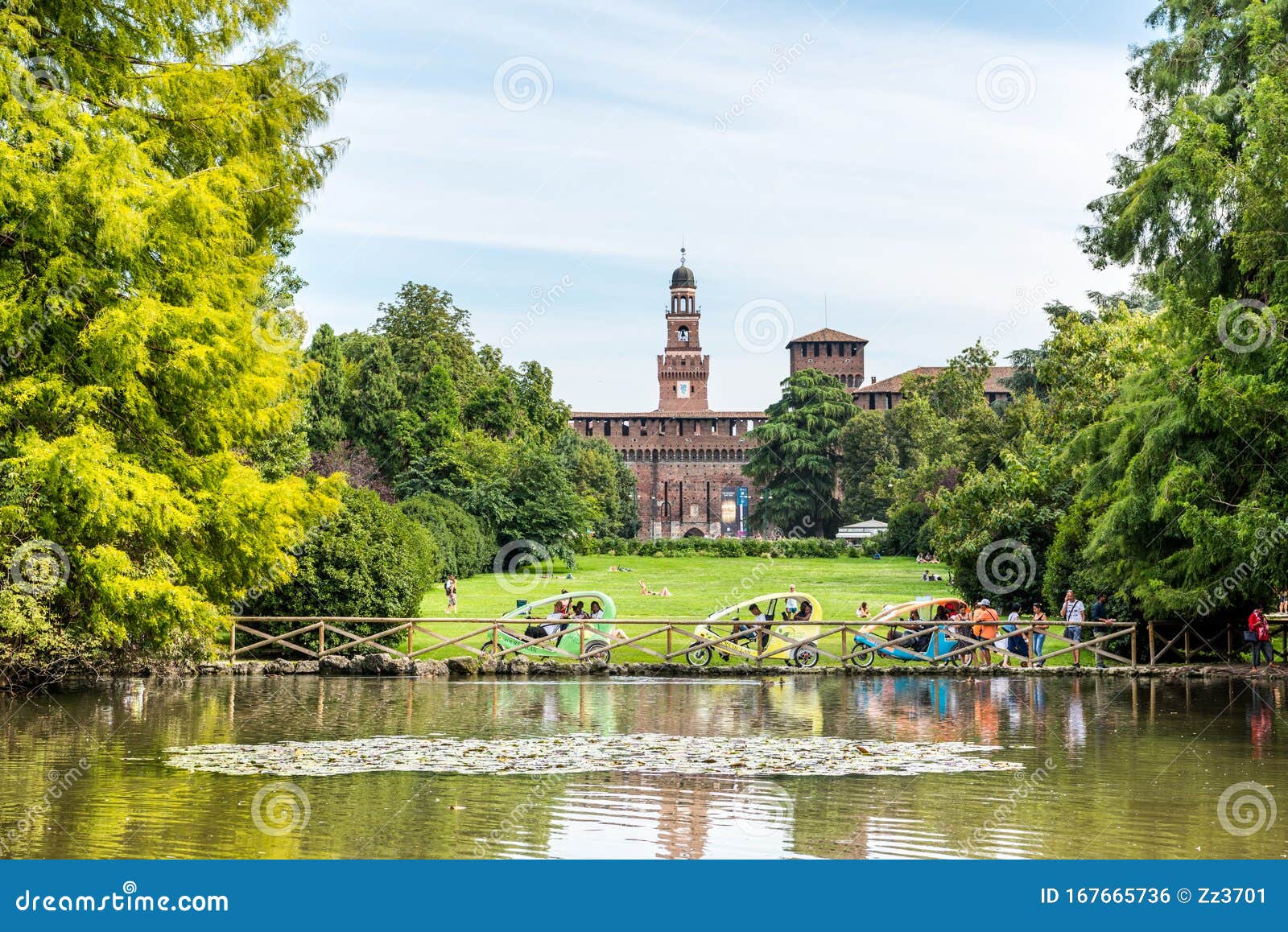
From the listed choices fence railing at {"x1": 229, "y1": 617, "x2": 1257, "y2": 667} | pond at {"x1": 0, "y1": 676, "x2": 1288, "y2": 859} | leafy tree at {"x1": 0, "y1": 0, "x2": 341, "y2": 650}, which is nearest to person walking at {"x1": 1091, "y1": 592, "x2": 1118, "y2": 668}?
fence railing at {"x1": 229, "y1": 617, "x2": 1257, "y2": 667}

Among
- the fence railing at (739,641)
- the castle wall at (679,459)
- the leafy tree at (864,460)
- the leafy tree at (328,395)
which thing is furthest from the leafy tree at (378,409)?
the castle wall at (679,459)

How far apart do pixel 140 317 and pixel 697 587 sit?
34.1 metres

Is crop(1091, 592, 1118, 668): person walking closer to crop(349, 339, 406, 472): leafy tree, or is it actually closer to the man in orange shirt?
the man in orange shirt

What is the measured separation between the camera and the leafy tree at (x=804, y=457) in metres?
83.6

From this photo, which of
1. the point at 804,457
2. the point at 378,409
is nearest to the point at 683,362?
the point at 804,457

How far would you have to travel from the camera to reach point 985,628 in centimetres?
2333

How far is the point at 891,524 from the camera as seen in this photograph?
6838 cm

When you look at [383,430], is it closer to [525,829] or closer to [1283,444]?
[1283,444]

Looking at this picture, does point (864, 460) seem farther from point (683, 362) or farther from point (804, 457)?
point (683, 362)

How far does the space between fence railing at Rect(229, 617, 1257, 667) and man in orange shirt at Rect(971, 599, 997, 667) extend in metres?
0.05

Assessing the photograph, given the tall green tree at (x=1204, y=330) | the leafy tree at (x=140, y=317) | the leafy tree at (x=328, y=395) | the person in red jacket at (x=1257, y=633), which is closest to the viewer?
the leafy tree at (x=140, y=317)

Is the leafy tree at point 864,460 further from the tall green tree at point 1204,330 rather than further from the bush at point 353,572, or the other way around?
the bush at point 353,572

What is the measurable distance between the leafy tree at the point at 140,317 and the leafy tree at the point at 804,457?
2691 inches
